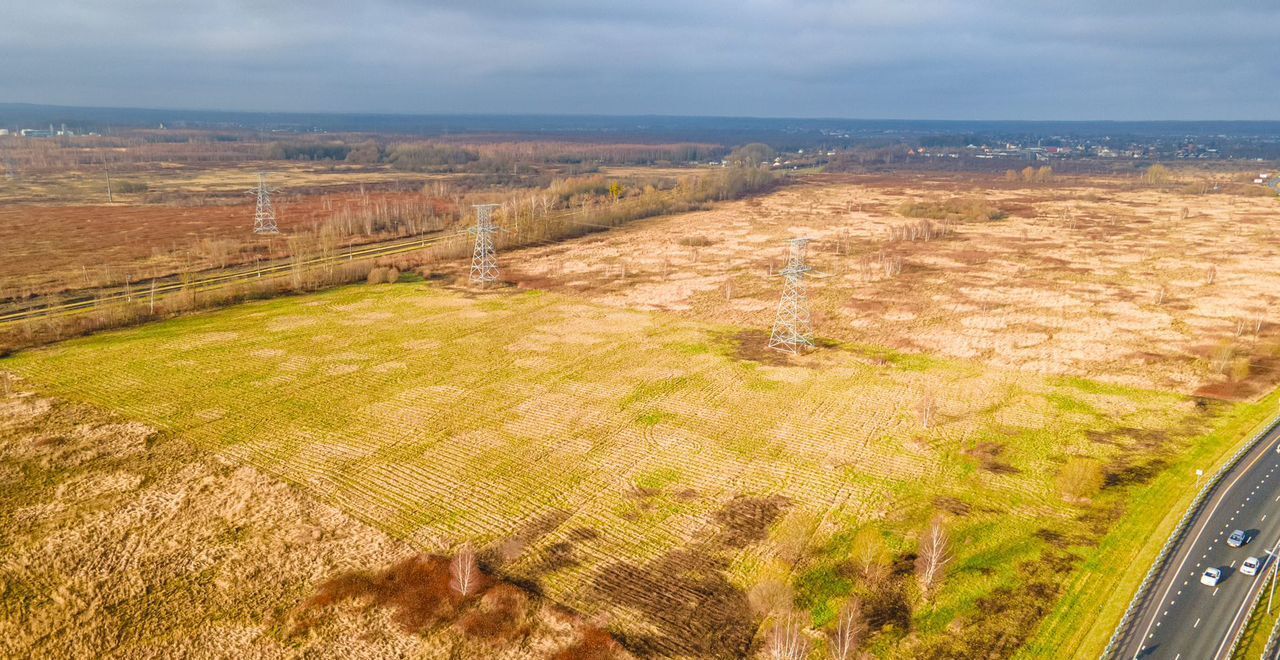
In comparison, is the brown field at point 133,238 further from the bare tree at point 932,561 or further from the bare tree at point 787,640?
the bare tree at point 932,561

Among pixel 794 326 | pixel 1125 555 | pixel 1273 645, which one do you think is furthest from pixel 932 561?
pixel 794 326

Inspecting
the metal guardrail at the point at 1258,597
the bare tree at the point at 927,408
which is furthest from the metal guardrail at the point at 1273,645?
the bare tree at the point at 927,408

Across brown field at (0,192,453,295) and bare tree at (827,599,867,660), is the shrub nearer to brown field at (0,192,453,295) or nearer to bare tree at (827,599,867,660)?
brown field at (0,192,453,295)

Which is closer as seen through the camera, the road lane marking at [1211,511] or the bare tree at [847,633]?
the bare tree at [847,633]

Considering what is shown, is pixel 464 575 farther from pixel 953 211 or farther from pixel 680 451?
pixel 953 211

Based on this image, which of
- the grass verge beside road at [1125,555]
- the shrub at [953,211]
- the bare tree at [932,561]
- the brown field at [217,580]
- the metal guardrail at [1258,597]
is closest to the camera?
the metal guardrail at [1258,597]

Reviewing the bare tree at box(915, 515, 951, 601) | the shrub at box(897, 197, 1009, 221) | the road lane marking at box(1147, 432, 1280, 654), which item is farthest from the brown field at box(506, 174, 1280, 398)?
the bare tree at box(915, 515, 951, 601)
